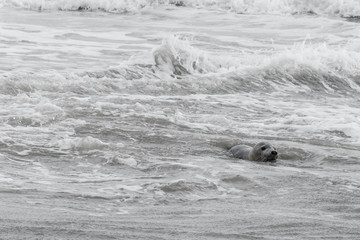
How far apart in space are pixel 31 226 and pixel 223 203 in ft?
5.68

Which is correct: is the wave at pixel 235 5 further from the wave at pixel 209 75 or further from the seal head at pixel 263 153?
the seal head at pixel 263 153

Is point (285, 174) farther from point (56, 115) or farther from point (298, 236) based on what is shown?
point (56, 115)

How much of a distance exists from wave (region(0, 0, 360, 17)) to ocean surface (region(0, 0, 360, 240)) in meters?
5.46

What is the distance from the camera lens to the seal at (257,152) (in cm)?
792

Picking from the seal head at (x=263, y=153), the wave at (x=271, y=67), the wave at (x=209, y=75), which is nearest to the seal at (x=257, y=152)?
the seal head at (x=263, y=153)

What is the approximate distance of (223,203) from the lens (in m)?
6.07

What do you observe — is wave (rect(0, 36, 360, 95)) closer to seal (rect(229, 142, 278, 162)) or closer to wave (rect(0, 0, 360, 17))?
seal (rect(229, 142, 278, 162))

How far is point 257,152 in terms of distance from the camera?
806 centimetres

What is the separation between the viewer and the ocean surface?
547cm

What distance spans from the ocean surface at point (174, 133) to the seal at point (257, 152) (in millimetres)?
89

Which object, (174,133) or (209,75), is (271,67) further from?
(174,133)

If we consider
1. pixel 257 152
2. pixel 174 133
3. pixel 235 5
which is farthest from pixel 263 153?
pixel 235 5

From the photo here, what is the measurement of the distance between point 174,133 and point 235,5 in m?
17.9

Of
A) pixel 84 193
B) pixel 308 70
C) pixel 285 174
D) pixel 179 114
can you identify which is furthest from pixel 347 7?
pixel 84 193
